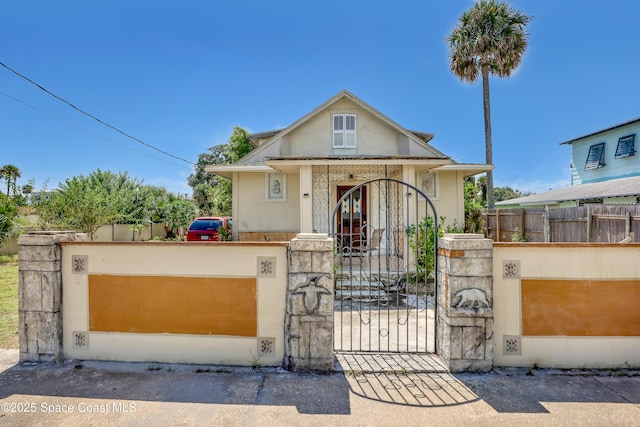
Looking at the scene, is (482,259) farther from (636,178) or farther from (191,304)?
(636,178)

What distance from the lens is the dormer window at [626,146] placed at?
1689 centimetres

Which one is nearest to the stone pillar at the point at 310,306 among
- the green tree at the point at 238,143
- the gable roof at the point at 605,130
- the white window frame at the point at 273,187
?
the white window frame at the point at 273,187

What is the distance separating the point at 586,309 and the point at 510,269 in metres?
1.00

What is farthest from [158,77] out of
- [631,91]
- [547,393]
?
[631,91]

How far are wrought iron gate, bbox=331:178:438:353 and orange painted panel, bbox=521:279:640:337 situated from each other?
122 cm

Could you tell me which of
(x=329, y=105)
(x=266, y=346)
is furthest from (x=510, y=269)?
(x=329, y=105)

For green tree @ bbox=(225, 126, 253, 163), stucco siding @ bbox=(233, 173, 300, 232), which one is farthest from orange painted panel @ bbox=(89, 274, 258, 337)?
green tree @ bbox=(225, 126, 253, 163)

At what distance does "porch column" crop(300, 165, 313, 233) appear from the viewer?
947 centimetres

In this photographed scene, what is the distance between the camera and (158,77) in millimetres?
16328

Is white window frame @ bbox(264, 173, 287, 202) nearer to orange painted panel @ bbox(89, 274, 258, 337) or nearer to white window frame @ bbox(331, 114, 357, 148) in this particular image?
white window frame @ bbox(331, 114, 357, 148)

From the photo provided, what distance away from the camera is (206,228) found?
43.8 ft

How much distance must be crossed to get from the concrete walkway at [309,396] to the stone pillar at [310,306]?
0.63 feet

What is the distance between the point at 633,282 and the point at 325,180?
8.26 meters

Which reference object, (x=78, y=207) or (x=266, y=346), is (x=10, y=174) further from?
(x=266, y=346)
